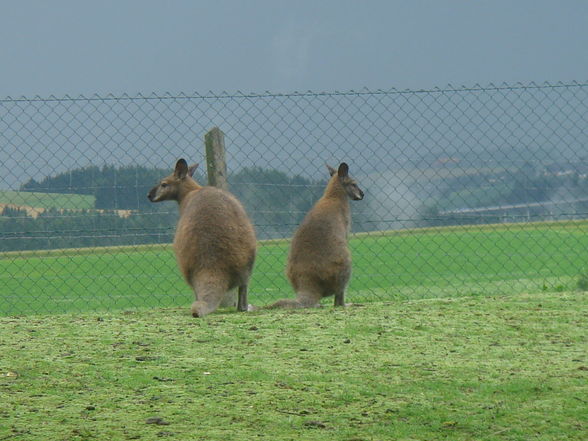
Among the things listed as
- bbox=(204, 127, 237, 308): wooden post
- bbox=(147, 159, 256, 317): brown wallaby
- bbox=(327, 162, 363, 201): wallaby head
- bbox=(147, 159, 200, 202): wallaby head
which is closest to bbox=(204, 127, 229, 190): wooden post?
bbox=(204, 127, 237, 308): wooden post

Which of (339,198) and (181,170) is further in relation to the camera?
(181,170)

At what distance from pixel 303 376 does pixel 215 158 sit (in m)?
4.49

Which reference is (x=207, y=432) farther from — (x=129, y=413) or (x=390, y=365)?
(x=390, y=365)

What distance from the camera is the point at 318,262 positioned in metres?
9.31

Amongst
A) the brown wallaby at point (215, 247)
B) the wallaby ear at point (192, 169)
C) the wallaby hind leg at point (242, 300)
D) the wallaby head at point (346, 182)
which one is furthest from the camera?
the wallaby ear at point (192, 169)

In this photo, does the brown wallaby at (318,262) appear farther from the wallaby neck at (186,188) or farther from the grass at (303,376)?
the wallaby neck at (186,188)

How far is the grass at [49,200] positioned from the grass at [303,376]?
3111mm

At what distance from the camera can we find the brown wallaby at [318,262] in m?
9.30

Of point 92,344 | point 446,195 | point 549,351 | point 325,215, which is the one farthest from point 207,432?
point 446,195

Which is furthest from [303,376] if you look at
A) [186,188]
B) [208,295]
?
[186,188]

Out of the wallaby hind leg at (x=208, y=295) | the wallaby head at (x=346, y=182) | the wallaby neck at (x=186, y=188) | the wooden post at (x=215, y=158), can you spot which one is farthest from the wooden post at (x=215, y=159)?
the wallaby hind leg at (x=208, y=295)

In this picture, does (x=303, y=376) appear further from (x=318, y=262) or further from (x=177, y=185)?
(x=177, y=185)

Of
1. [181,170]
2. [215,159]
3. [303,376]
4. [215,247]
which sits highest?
[215,159]

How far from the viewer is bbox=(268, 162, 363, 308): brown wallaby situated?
9305 mm
